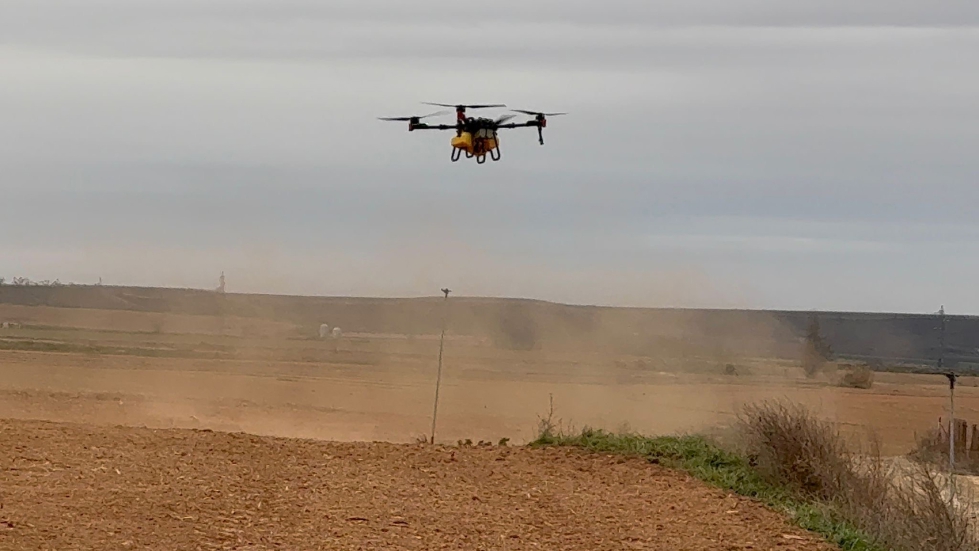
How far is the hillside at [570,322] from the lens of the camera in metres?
72.4

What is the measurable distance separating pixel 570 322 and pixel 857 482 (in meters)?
70.7

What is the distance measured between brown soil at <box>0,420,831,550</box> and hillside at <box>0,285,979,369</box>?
4576 cm

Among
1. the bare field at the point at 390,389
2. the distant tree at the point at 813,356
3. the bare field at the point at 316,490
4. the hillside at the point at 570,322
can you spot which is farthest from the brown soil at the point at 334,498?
the distant tree at the point at 813,356

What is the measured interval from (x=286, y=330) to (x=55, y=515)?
310ft

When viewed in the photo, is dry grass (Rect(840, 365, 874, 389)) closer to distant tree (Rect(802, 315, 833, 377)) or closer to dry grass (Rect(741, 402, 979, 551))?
distant tree (Rect(802, 315, 833, 377))

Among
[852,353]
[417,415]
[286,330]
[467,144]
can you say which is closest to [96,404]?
[417,415]

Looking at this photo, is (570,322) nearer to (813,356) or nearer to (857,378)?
(857,378)

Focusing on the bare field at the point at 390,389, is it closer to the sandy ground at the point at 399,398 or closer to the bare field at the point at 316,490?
the sandy ground at the point at 399,398

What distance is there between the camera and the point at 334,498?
16453 mm

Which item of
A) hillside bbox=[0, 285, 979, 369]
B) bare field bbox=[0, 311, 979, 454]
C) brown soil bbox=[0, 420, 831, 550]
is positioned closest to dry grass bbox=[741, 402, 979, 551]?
brown soil bbox=[0, 420, 831, 550]

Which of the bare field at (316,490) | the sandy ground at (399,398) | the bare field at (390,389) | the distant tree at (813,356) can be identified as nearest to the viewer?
the bare field at (316,490)

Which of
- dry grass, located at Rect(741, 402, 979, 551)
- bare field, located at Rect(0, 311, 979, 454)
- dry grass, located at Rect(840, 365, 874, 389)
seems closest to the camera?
dry grass, located at Rect(741, 402, 979, 551)

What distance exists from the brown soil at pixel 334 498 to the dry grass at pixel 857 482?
64.2 inches

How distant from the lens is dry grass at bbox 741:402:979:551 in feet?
58.6
